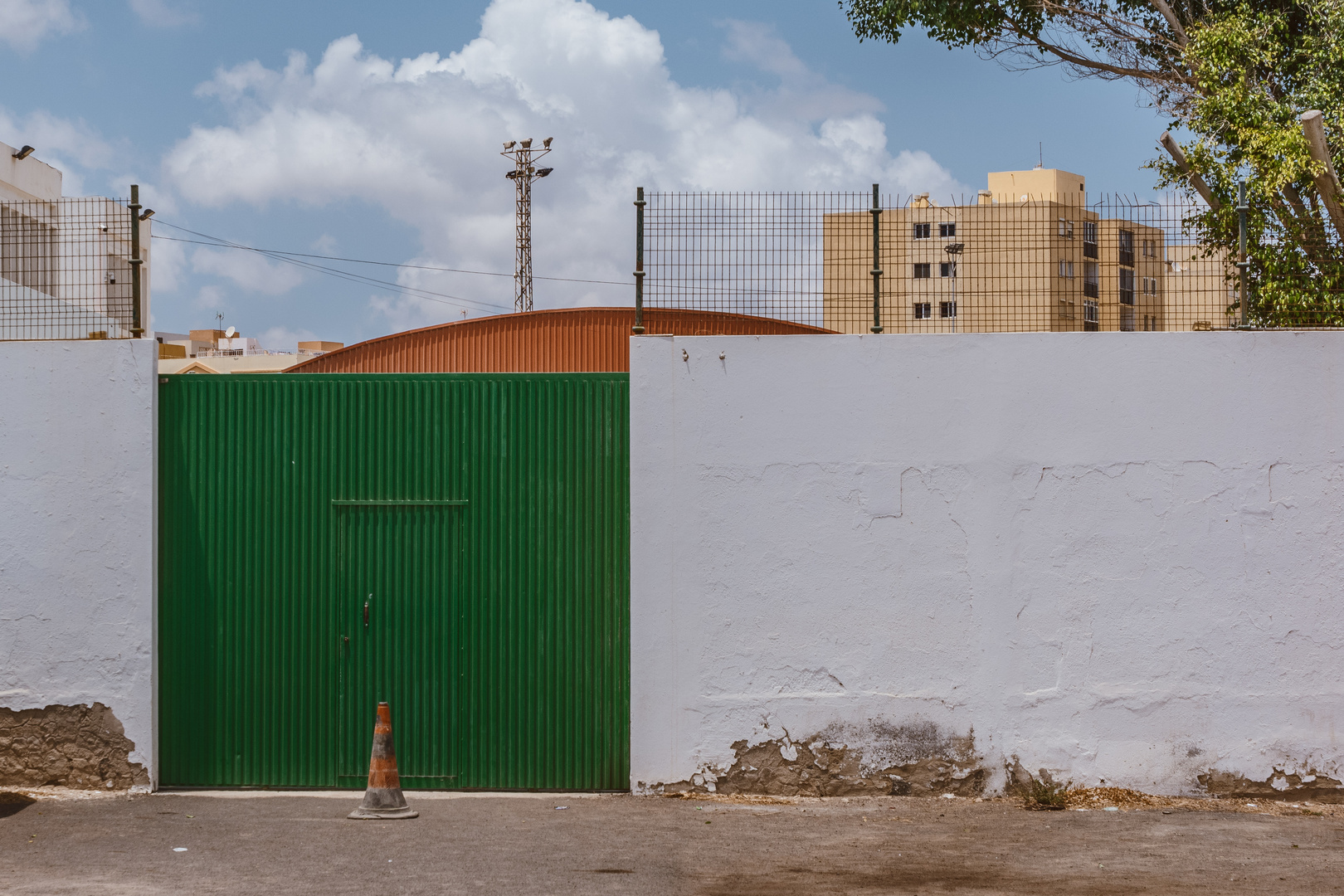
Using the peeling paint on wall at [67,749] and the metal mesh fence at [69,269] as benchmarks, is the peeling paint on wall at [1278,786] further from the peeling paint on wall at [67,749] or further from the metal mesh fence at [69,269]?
the metal mesh fence at [69,269]

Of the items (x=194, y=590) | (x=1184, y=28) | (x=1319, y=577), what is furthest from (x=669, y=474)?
(x=1184, y=28)

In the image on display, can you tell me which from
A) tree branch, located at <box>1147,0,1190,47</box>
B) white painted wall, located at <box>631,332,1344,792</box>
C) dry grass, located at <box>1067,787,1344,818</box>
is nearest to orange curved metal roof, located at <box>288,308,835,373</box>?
white painted wall, located at <box>631,332,1344,792</box>

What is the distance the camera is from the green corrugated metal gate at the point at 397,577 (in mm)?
8320

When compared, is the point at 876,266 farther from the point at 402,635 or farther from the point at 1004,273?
the point at 402,635

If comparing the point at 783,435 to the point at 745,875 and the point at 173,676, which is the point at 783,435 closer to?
the point at 745,875

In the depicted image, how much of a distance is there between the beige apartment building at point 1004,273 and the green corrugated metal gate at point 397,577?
80.1 inches

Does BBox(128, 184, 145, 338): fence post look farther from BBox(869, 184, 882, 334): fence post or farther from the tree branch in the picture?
the tree branch

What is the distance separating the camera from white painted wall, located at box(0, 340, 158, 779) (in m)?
8.20

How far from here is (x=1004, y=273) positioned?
357 inches

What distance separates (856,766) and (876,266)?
11.9 ft

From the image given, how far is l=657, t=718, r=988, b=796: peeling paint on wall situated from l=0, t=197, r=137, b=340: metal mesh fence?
18.7ft

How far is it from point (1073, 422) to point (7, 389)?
7.65 metres

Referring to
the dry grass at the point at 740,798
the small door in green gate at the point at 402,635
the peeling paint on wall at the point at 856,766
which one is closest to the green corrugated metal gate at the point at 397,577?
A: the small door in green gate at the point at 402,635

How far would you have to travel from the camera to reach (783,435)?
8219 millimetres
